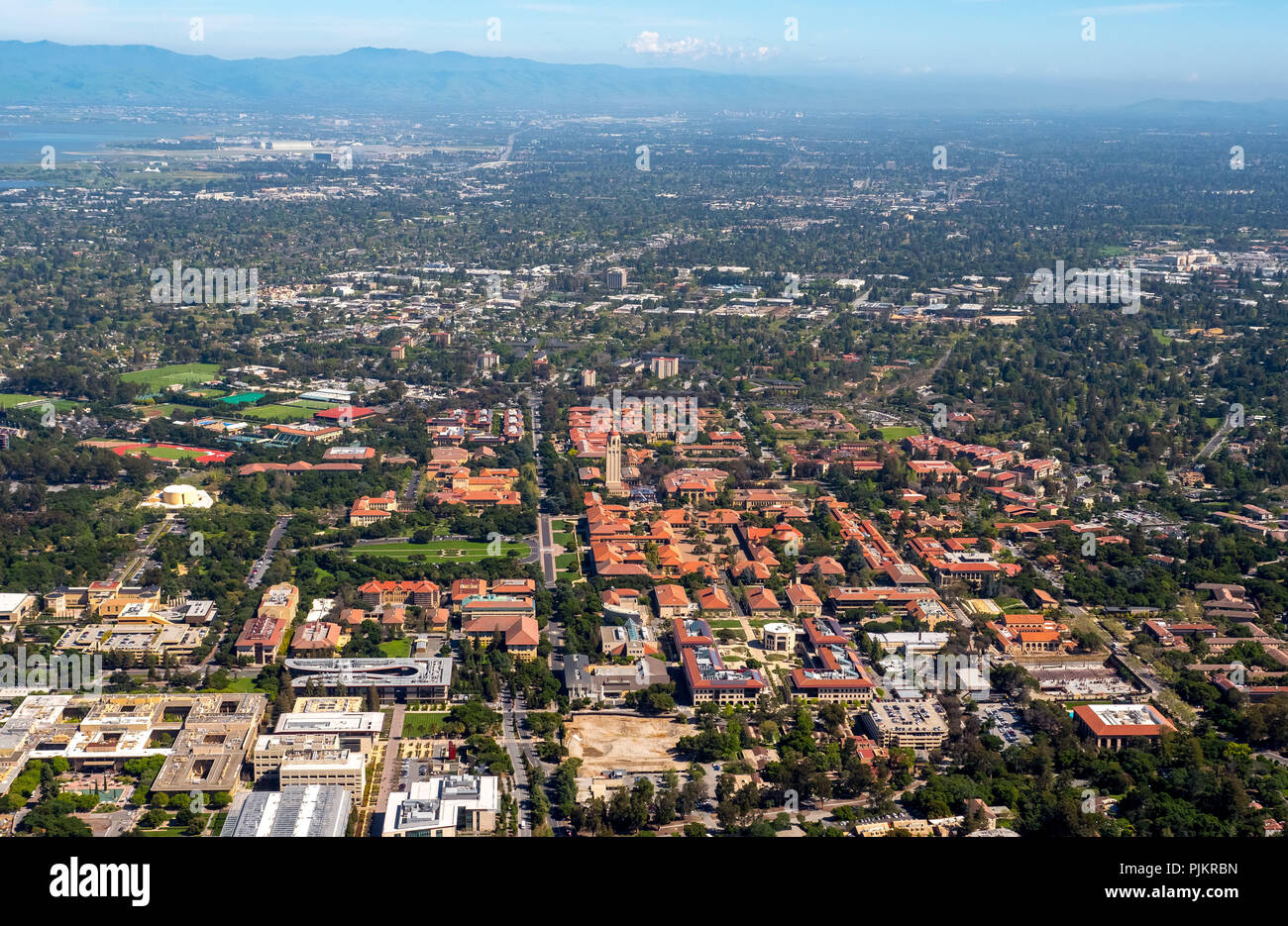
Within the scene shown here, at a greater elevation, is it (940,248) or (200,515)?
(940,248)

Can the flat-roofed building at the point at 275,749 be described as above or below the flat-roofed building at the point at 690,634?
below

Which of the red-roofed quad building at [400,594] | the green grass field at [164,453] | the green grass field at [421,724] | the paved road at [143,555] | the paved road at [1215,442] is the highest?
the green grass field at [164,453]

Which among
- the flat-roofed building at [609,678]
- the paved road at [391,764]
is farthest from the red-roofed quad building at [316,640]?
the flat-roofed building at [609,678]

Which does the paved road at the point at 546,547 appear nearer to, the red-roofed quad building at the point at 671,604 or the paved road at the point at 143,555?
the red-roofed quad building at the point at 671,604

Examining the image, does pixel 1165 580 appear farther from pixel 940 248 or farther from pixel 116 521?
pixel 940 248

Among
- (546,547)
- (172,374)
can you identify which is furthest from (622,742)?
(172,374)
